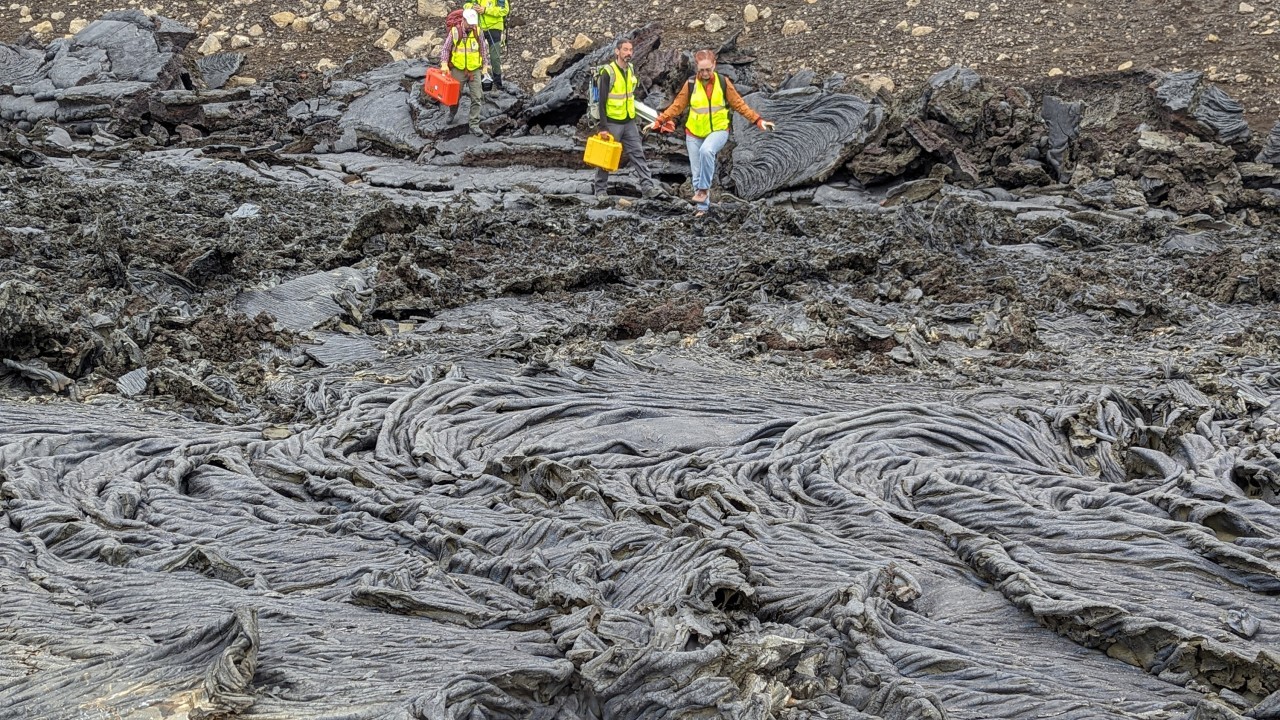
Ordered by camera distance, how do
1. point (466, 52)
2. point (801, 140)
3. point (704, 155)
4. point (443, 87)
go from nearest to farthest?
point (704, 155) < point (801, 140) < point (443, 87) < point (466, 52)

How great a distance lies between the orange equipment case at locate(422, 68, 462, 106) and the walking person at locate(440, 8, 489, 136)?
20cm

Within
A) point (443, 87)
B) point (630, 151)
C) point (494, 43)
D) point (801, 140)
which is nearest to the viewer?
point (801, 140)

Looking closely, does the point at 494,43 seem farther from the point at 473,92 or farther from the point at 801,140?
the point at 801,140

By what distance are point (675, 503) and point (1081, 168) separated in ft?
32.1

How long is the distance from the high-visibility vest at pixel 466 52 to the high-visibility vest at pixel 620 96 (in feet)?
11.0

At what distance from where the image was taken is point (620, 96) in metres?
12.7

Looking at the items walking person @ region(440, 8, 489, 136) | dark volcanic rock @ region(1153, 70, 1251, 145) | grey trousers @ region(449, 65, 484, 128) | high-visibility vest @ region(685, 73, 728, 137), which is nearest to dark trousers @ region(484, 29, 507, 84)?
grey trousers @ region(449, 65, 484, 128)

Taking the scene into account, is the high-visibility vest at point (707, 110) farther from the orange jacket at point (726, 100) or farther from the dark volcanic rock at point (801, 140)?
the dark volcanic rock at point (801, 140)

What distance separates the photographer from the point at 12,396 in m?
5.23

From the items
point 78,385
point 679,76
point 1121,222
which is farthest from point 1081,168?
point 78,385

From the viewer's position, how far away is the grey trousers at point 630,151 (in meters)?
12.8

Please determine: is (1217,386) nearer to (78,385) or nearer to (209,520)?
(209,520)

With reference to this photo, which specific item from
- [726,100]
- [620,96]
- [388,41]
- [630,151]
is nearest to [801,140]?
[726,100]

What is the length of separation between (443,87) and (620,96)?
3539mm
